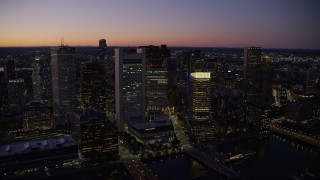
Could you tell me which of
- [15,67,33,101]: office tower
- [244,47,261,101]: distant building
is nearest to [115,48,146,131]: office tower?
[244,47,261,101]: distant building

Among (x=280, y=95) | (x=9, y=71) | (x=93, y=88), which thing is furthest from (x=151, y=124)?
(x=9, y=71)

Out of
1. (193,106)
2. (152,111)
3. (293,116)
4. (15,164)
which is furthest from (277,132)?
(15,164)

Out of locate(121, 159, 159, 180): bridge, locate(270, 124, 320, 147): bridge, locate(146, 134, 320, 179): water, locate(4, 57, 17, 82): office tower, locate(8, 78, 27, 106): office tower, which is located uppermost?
locate(4, 57, 17, 82): office tower

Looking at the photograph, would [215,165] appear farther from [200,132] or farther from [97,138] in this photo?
[97,138]

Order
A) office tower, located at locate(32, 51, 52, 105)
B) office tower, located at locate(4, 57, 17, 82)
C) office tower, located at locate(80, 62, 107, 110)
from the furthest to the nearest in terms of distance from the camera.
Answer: office tower, located at locate(4, 57, 17, 82)
office tower, located at locate(32, 51, 52, 105)
office tower, located at locate(80, 62, 107, 110)

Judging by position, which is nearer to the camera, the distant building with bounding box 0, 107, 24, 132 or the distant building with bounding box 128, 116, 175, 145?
the distant building with bounding box 128, 116, 175, 145

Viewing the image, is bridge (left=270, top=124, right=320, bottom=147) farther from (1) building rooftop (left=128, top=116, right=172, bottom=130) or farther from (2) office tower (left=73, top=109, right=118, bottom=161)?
(2) office tower (left=73, top=109, right=118, bottom=161)

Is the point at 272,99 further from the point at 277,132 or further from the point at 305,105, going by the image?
the point at 277,132

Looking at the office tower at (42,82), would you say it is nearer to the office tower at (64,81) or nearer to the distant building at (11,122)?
the office tower at (64,81)
